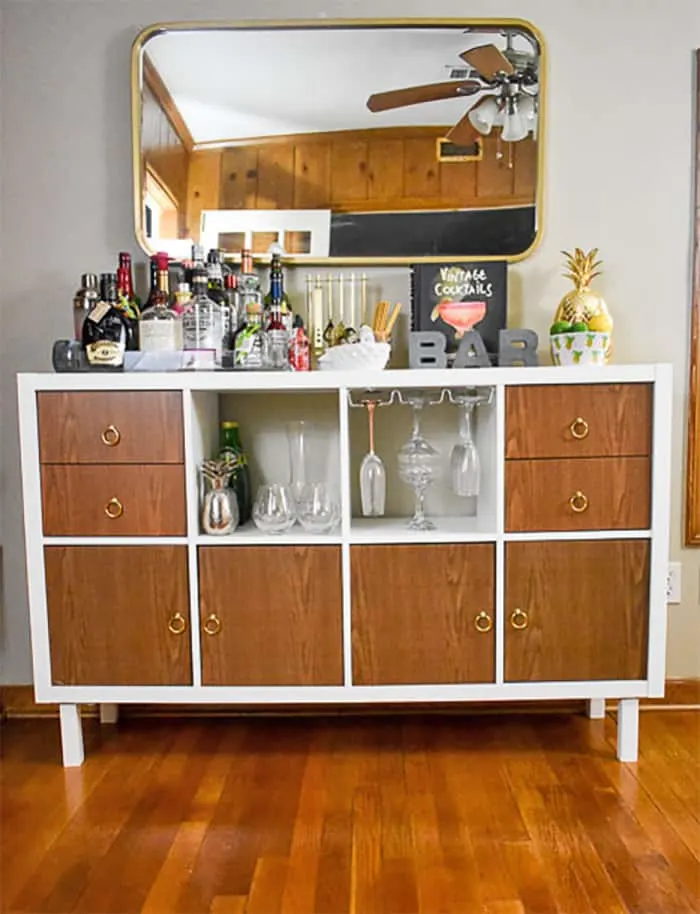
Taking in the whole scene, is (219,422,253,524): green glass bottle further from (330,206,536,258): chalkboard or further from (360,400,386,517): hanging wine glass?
(330,206,536,258): chalkboard

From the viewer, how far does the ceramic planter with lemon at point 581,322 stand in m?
1.74

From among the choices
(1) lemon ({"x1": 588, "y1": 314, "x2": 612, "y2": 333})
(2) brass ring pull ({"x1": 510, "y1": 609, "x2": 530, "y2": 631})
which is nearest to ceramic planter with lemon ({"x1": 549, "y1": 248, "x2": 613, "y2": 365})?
(1) lemon ({"x1": 588, "y1": 314, "x2": 612, "y2": 333})

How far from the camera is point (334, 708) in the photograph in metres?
2.03

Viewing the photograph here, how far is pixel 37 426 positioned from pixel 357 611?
0.80 meters

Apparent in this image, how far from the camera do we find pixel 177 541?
1676 millimetres

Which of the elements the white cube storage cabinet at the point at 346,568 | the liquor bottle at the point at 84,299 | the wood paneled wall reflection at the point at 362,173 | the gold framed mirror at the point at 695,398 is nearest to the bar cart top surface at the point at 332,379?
the white cube storage cabinet at the point at 346,568

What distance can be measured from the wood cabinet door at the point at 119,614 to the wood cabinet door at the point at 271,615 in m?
0.06

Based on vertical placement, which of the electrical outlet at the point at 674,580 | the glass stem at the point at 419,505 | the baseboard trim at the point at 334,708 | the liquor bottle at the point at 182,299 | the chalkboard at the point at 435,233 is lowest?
the baseboard trim at the point at 334,708

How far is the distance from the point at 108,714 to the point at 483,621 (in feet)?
3.32

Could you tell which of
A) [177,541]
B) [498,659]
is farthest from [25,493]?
[498,659]

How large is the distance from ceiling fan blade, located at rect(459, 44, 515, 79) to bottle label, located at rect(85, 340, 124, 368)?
43.8 inches

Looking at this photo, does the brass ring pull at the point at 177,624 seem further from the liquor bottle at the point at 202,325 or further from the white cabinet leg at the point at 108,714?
the liquor bottle at the point at 202,325

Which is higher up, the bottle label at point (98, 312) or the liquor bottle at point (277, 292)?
the liquor bottle at point (277, 292)

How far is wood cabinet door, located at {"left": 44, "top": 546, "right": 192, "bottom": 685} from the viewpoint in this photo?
5.53 ft
